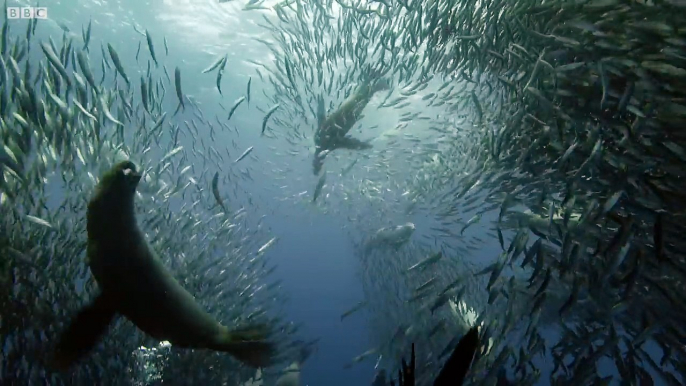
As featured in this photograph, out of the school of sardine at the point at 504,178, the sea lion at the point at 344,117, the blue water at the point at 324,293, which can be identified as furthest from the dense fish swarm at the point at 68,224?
the blue water at the point at 324,293

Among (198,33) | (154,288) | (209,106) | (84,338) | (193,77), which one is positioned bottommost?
(209,106)

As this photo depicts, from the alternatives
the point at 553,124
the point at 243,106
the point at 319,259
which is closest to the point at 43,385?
the point at 553,124

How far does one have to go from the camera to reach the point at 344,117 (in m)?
9.60

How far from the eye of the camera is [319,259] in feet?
169

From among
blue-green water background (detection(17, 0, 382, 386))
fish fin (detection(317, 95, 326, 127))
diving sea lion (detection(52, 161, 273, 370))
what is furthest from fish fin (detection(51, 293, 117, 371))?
fish fin (detection(317, 95, 326, 127))

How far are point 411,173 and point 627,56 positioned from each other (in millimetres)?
9246

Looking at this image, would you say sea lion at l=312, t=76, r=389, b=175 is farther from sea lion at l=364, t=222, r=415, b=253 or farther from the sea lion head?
the sea lion head

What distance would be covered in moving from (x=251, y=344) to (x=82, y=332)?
164cm

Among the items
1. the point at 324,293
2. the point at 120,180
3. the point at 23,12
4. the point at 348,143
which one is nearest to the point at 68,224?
the point at 120,180

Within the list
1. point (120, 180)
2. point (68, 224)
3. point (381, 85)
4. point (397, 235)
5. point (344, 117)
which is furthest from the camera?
point (397, 235)

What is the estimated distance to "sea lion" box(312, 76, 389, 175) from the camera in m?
9.43

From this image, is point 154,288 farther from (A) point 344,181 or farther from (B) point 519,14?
(A) point 344,181

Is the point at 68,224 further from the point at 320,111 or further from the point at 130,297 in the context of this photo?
the point at 320,111

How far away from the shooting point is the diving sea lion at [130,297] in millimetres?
3579
